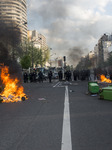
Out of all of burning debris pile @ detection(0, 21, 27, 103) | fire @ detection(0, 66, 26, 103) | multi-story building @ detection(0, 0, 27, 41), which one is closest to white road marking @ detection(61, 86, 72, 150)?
burning debris pile @ detection(0, 21, 27, 103)

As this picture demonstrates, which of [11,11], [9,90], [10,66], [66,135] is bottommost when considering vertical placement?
[66,135]

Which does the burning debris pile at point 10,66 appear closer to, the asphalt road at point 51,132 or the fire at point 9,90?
the fire at point 9,90

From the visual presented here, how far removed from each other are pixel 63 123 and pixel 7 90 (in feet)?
22.0

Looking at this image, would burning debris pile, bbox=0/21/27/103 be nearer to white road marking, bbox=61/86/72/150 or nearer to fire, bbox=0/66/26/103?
fire, bbox=0/66/26/103

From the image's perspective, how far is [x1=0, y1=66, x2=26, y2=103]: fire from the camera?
11.2 meters

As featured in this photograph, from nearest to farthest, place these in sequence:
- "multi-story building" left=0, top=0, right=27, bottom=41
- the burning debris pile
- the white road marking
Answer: the white road marking, the burning debris pile, "multi-story building" left=0, top=0, right=27, bottom=41

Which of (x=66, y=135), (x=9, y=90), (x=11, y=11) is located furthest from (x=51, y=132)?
(x=11, y=11)

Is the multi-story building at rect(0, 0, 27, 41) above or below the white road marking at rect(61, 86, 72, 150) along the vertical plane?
above

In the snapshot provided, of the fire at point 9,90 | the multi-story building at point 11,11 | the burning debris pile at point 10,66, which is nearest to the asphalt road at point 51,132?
the fire at point 9,90

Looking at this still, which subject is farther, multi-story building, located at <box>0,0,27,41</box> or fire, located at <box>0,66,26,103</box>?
multi-story building, located at <box>0,0,27,41</box>

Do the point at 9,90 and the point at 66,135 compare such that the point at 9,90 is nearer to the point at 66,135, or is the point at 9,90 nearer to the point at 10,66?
the point at 10,66

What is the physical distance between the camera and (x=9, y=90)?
11656 millimetres

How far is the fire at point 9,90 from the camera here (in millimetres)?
11185

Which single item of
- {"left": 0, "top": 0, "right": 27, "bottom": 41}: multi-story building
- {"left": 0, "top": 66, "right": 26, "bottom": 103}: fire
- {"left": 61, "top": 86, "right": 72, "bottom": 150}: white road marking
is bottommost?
{"left": 61, "top": 86, "right": 72, "bottom": 150}: white road marking
